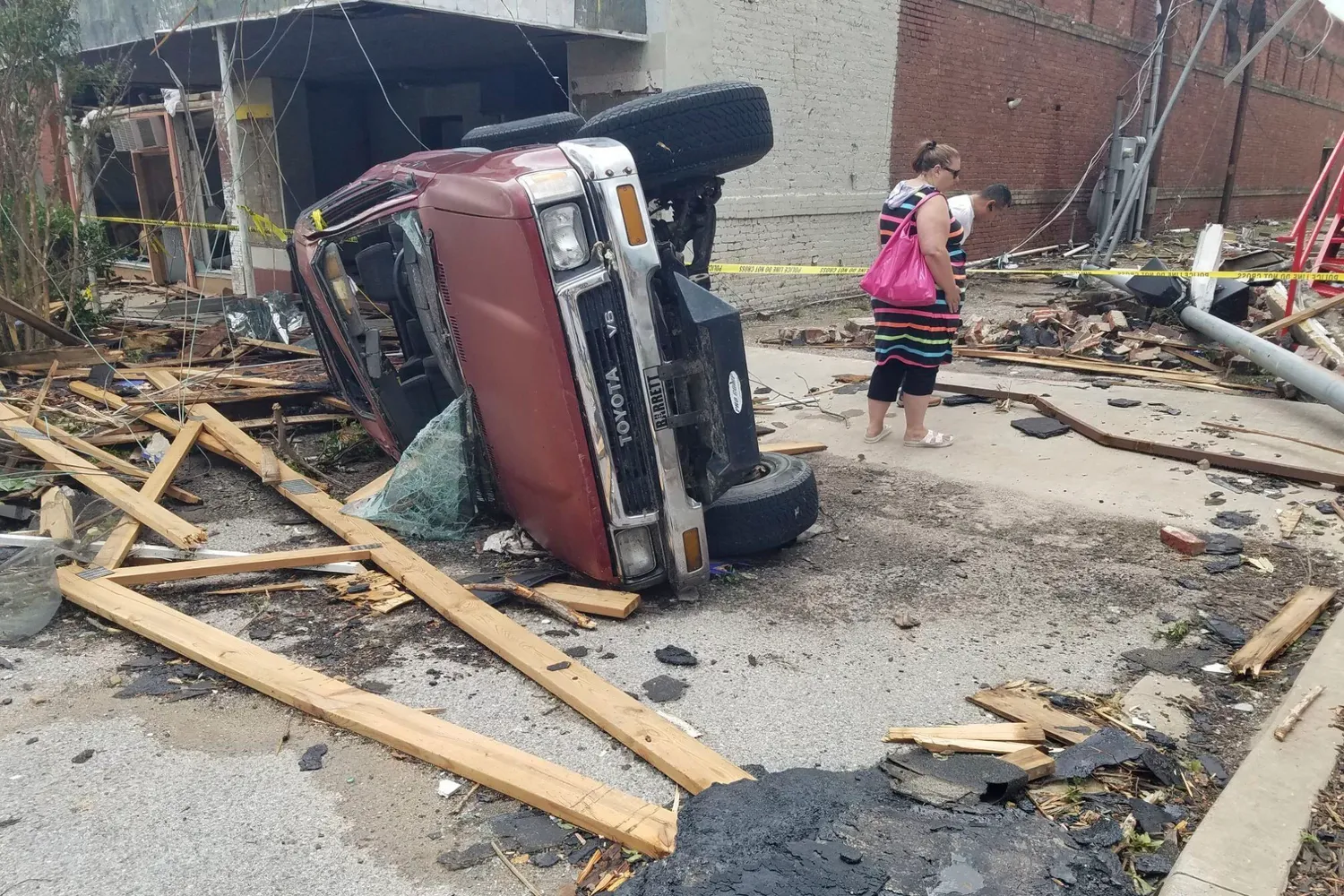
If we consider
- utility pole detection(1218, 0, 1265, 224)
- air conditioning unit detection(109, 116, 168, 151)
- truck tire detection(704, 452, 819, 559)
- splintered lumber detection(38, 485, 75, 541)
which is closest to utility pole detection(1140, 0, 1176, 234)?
utility pole detection(1218, 0, 1265, 224)

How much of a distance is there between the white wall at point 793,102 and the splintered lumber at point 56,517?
24.4 feet

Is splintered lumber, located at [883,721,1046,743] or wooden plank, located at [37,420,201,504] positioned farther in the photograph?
wooden plank, located at [37,420,201,504]

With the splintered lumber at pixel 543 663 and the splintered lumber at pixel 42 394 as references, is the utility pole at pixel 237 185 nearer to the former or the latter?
the splintered lumber at pixel 42 394

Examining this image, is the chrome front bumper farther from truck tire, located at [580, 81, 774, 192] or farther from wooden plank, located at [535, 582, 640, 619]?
truck tire, located at [580, 81, 774, 192]

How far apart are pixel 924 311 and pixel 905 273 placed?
0.89ft

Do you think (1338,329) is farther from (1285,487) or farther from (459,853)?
(459,853)

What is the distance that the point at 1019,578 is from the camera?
4.08 metres

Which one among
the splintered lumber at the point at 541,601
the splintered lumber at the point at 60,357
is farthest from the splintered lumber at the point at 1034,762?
the splintered lumber at the point at 60,357

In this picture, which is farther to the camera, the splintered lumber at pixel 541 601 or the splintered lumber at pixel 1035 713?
the splintered lumber at pixel 541 601

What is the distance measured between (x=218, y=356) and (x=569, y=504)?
5.72m

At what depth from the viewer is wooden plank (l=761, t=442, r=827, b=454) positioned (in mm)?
5863

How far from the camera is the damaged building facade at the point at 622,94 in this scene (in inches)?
391

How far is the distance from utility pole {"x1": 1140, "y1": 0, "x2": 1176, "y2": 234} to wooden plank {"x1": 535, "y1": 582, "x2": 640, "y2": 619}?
18457mm

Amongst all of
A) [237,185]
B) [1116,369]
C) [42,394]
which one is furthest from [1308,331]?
[237,185]
